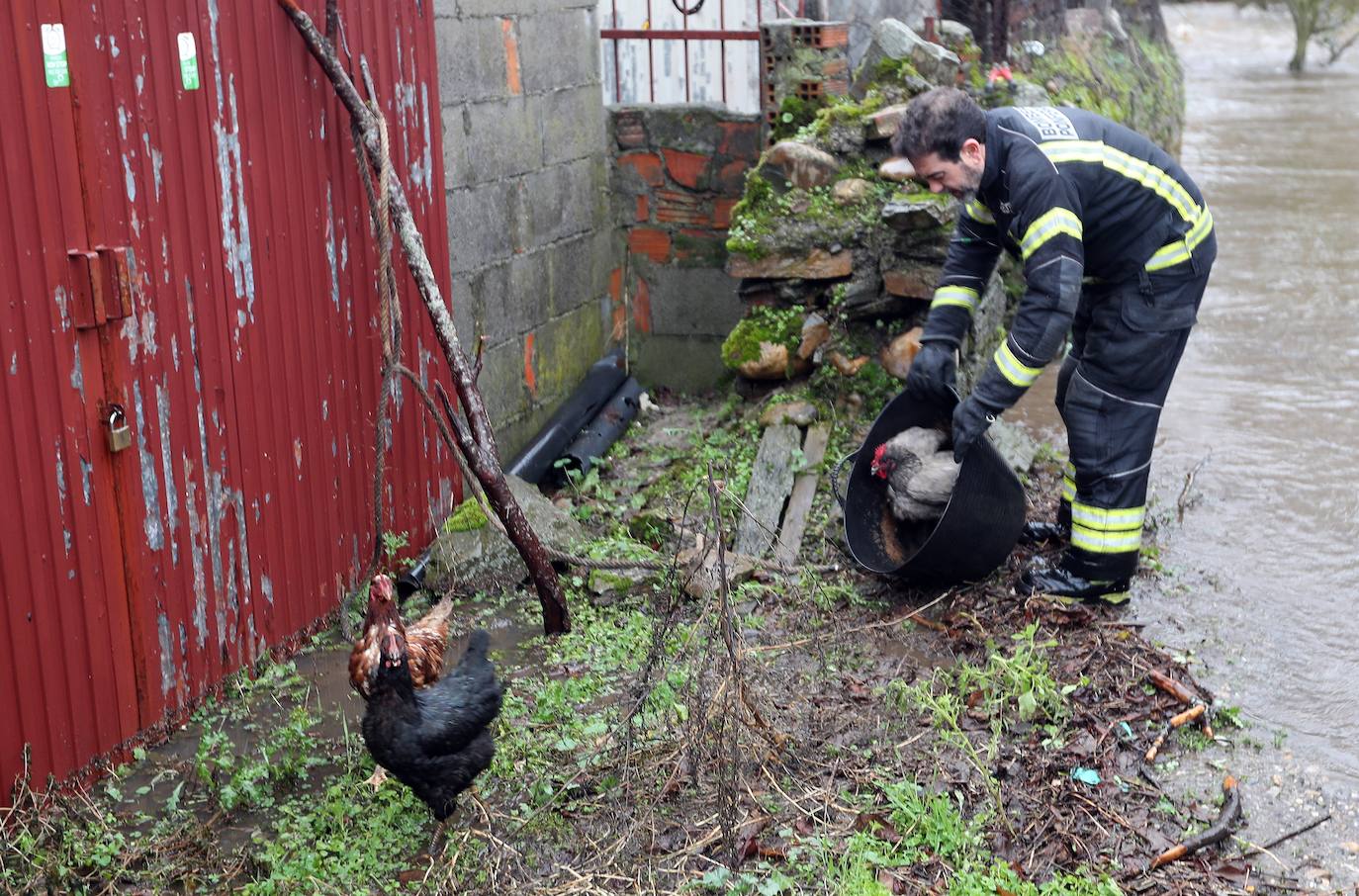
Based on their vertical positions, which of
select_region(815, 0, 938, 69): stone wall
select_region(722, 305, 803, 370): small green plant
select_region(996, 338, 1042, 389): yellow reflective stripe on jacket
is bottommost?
select_region(722, 305, 803, 370): small green plant

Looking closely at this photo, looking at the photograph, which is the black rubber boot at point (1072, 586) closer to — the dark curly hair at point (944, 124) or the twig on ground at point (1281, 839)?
the twig on ground at point (1281, 839)

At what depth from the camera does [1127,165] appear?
502 centimetres

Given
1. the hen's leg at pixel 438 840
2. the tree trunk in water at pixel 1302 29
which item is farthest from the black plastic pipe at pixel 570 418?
the tree trunk in water at pixel 1302 29

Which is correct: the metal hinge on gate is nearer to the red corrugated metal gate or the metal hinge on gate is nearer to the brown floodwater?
the red corrugated metal gate

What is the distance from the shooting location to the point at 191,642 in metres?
4.81

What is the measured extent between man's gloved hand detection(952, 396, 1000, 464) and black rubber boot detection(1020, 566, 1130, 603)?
29.1 inches

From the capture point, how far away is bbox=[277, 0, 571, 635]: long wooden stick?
5.34 metres

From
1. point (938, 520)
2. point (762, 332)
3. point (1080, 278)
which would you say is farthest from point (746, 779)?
point (762, 332)

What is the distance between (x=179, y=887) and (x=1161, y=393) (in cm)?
397

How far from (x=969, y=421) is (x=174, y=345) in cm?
290

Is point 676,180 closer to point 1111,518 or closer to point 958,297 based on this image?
point 958,297

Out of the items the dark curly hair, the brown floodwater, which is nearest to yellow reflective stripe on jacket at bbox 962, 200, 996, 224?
the dark curly hair

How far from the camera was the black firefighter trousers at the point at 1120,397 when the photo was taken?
5.14m

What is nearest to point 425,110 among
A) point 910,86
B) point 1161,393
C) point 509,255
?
point 509,255
